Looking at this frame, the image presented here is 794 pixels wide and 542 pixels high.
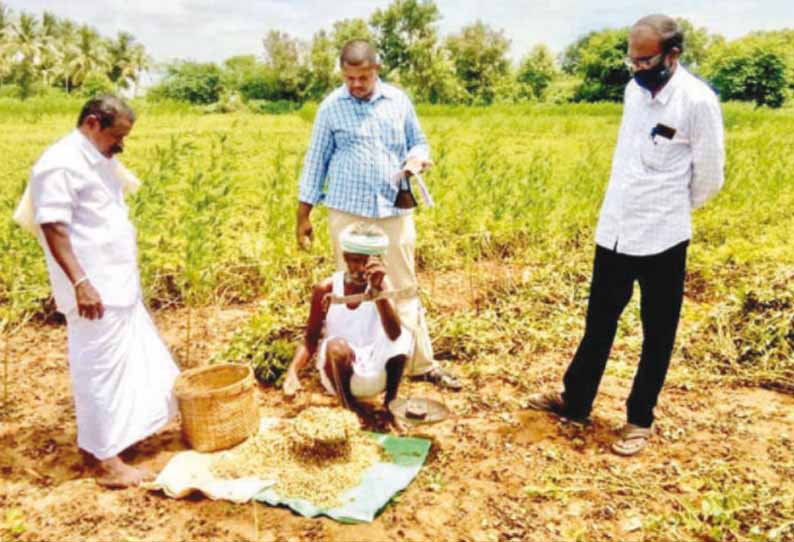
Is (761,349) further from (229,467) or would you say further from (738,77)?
(738,77)

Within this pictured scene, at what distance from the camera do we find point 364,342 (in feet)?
11.2

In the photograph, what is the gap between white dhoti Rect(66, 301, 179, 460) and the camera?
286 centimetres

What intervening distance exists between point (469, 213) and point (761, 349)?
2.45 metres

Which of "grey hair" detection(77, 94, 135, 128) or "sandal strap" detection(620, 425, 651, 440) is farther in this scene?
"sandal strap" detection(620, 425, 651, 440)

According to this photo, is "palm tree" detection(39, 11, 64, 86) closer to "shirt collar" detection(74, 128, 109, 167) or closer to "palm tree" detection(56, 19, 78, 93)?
"palm tree" detection(56, 19, 78, 93)

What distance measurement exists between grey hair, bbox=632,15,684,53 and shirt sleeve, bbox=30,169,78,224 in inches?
92.6

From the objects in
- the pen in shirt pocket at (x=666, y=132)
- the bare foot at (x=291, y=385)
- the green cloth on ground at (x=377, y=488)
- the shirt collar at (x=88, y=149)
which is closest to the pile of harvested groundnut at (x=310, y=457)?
the green cloth on ground at (x=377, y=488)

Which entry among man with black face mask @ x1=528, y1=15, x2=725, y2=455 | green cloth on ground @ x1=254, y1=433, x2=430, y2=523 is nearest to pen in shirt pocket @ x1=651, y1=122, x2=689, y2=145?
man with black face mask @ x1=528, y1=15, x2=725, y2=455

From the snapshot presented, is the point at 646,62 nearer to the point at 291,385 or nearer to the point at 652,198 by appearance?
the point at 652,198

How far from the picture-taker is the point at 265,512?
2756mm

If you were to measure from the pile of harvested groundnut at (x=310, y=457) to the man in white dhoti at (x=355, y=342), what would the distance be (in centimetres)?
29

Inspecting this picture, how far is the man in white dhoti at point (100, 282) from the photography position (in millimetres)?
2633

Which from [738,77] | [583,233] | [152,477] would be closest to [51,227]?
[152,477]

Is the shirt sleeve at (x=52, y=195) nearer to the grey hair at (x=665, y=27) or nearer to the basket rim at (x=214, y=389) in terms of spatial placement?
the basket rim at (x=214, y=389)
